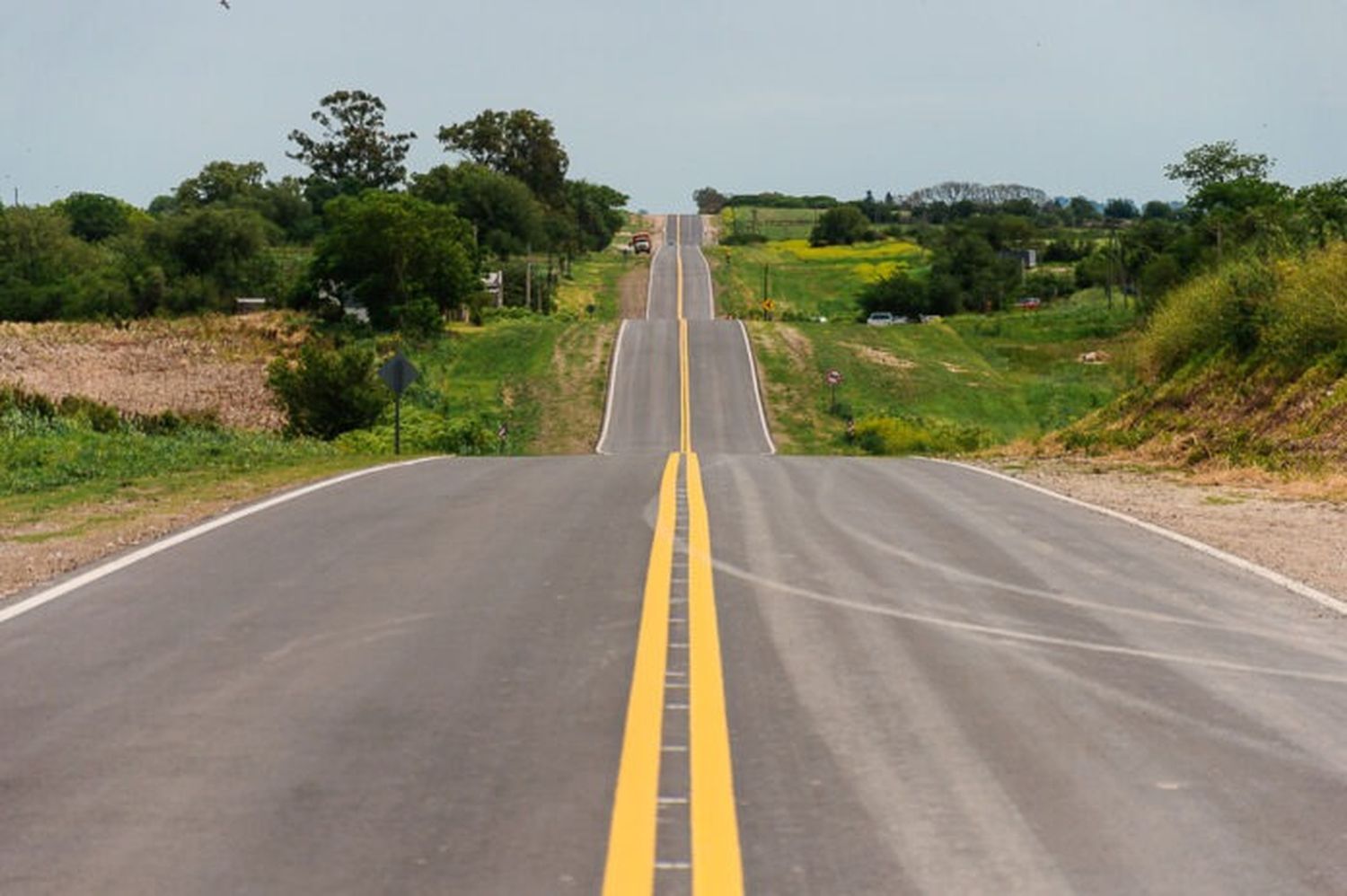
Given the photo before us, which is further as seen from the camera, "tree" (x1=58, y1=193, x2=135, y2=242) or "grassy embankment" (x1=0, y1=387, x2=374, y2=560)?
"tree" (x1=58, y1=193, x2=135, y2=242)

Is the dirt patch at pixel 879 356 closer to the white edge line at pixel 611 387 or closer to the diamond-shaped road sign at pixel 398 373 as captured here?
the white edge line at pixel 611 387

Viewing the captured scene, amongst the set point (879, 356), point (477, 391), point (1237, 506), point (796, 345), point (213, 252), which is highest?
point (213, 252)

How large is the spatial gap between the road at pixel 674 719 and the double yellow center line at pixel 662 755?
2 cm

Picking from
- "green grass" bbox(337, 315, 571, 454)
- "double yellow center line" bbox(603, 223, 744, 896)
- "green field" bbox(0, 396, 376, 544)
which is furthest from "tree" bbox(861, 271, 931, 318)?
"double yellow center line" bbox(603, 223, 744, 896)

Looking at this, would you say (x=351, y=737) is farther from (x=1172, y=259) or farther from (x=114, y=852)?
(x=1172, y=259)

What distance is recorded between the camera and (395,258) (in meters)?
85.1

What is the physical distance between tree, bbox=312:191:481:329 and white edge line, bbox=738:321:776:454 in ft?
56.1

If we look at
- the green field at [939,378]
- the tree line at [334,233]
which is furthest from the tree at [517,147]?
the green field at [939,378]

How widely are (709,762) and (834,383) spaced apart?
62.7 metres

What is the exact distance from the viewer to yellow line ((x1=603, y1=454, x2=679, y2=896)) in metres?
4.58

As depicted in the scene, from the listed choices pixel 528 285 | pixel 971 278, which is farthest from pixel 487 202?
pixel 971 278

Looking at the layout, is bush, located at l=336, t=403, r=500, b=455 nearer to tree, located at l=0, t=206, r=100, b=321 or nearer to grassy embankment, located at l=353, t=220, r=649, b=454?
grassy embankment, located at l=353, t=220, r=649, b=454

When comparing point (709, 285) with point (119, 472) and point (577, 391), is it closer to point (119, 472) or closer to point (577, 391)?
point (577, 391)

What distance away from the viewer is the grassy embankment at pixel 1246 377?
2014 cm
